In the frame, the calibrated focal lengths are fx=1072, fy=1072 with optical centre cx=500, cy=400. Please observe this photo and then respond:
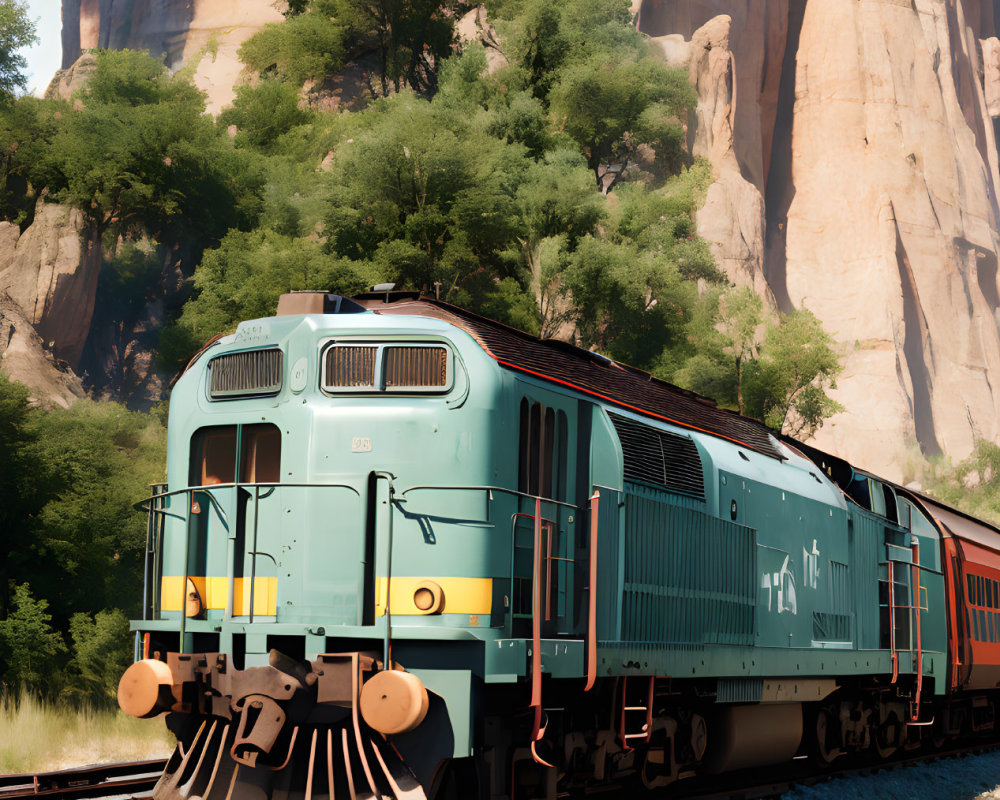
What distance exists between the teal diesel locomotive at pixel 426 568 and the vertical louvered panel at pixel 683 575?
0.03 m

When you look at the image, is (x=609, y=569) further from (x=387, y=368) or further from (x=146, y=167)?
(x=146, y=167)

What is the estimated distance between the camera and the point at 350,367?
751cm

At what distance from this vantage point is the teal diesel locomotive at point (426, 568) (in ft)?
21.8

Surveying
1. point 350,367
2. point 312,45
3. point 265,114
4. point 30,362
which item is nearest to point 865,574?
point 350,367

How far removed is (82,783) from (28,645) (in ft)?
31.1

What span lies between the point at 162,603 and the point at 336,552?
1.78 metres

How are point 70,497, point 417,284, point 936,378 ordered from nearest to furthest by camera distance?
1. point 70,497
2. point 417,284
3. point 936,378

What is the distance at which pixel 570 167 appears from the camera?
125 ft

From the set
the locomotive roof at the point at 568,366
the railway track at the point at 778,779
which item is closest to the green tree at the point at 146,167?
the locomotive roof at the point at 568,366

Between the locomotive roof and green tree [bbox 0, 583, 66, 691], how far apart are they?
45.0 feet

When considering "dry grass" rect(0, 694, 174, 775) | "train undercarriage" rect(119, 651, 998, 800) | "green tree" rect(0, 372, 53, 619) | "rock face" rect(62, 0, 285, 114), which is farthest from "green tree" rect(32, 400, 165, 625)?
"rock face" rect(62, 0, 285, 114)

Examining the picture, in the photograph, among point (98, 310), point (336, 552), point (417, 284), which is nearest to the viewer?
point (336, 552)

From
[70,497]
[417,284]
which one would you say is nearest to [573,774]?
[70,497]

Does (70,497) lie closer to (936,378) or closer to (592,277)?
(592,277)
